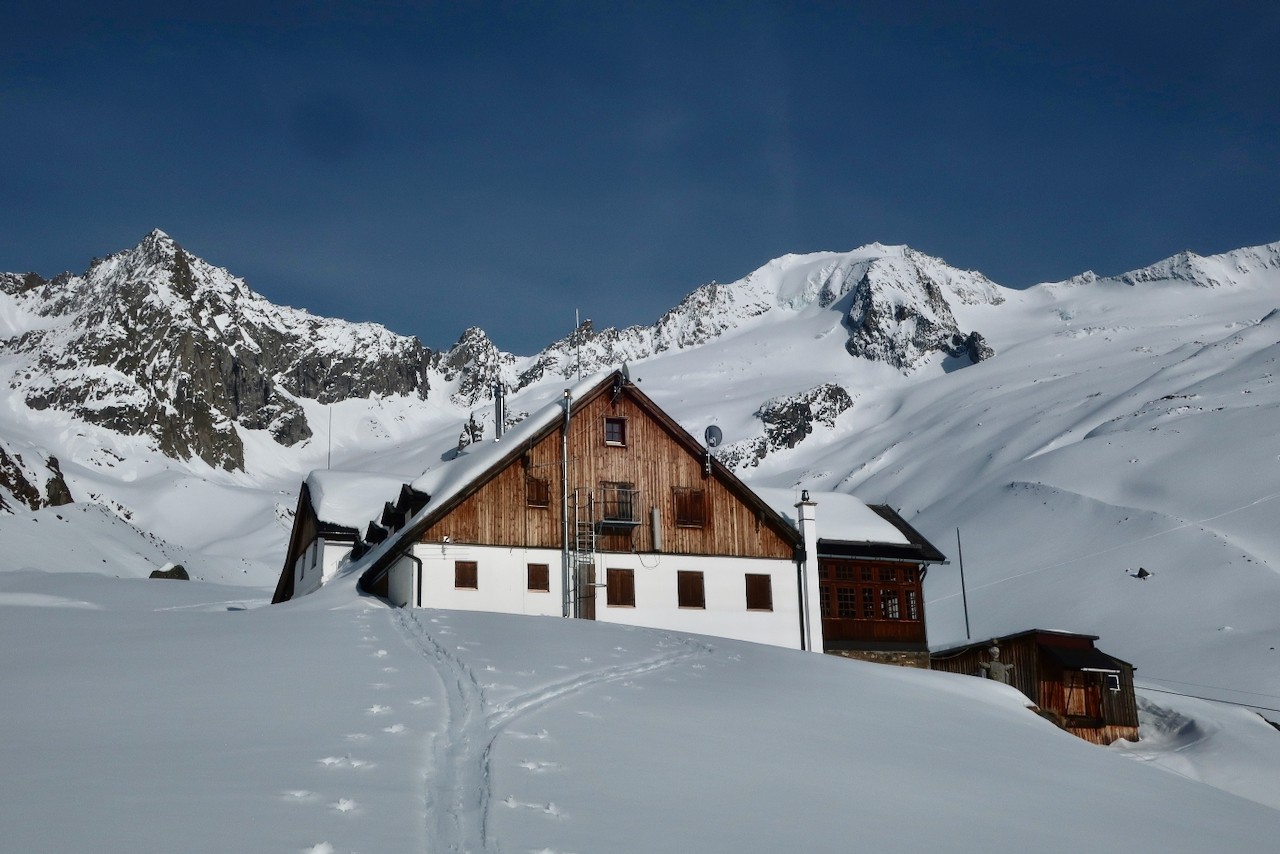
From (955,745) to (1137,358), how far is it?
155 metres

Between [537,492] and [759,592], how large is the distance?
7.48 metres

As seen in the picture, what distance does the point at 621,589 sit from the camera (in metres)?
A: 34.4

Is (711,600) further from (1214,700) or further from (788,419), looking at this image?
(788,419)

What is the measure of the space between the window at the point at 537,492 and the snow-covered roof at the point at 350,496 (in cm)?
821

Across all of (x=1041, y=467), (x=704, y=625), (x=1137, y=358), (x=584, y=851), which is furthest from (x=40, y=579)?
(x=1137, y=358)

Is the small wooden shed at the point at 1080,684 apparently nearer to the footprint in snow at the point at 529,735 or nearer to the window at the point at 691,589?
the window at the point at 691,589

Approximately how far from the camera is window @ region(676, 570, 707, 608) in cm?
3509

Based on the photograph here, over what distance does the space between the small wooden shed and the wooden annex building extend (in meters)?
4.26

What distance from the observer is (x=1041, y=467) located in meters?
85.4

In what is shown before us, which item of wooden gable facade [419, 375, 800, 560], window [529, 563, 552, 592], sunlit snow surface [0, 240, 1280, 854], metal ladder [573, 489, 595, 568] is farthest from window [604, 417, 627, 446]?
window [529, 563, 552, 592]

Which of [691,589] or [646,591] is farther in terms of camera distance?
[691,589]

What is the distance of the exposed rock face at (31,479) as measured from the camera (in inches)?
3915

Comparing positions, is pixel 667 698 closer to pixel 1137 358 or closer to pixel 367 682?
pixel 367 682

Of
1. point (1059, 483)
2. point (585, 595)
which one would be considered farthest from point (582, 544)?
point (1059, 483)
